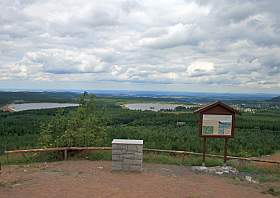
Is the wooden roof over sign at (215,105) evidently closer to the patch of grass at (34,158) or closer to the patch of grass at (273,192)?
the patch of grass at (273,192)

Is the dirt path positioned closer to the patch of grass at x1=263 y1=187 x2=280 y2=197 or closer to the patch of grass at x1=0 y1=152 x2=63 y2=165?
the patch of grass at x1=263 y1=187 x2=280 y2=197

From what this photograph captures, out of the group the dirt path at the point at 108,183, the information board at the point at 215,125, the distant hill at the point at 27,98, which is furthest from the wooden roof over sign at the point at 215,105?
the distant hill at the point at 27,98

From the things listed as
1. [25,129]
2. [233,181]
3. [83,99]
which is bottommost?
[25,129]

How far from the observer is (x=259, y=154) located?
30750 millimetres

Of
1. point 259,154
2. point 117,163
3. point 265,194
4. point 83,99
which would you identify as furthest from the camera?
point 259,154

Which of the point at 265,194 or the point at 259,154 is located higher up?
the point at 265,194

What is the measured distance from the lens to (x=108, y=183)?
9391mm

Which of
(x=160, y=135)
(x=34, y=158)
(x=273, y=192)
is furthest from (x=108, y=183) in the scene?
(x=160, y=135)

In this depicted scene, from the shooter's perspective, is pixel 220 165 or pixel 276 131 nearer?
pixel 220 165

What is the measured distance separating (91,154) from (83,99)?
2.85 meters

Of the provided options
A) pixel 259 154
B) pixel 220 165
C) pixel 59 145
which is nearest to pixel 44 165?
pixel 59 145

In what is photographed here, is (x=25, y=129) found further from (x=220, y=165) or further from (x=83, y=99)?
(x=220, y=165)

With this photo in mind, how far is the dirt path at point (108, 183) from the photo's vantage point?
331 inches

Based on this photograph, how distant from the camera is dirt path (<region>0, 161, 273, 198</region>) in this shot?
8406 mm
